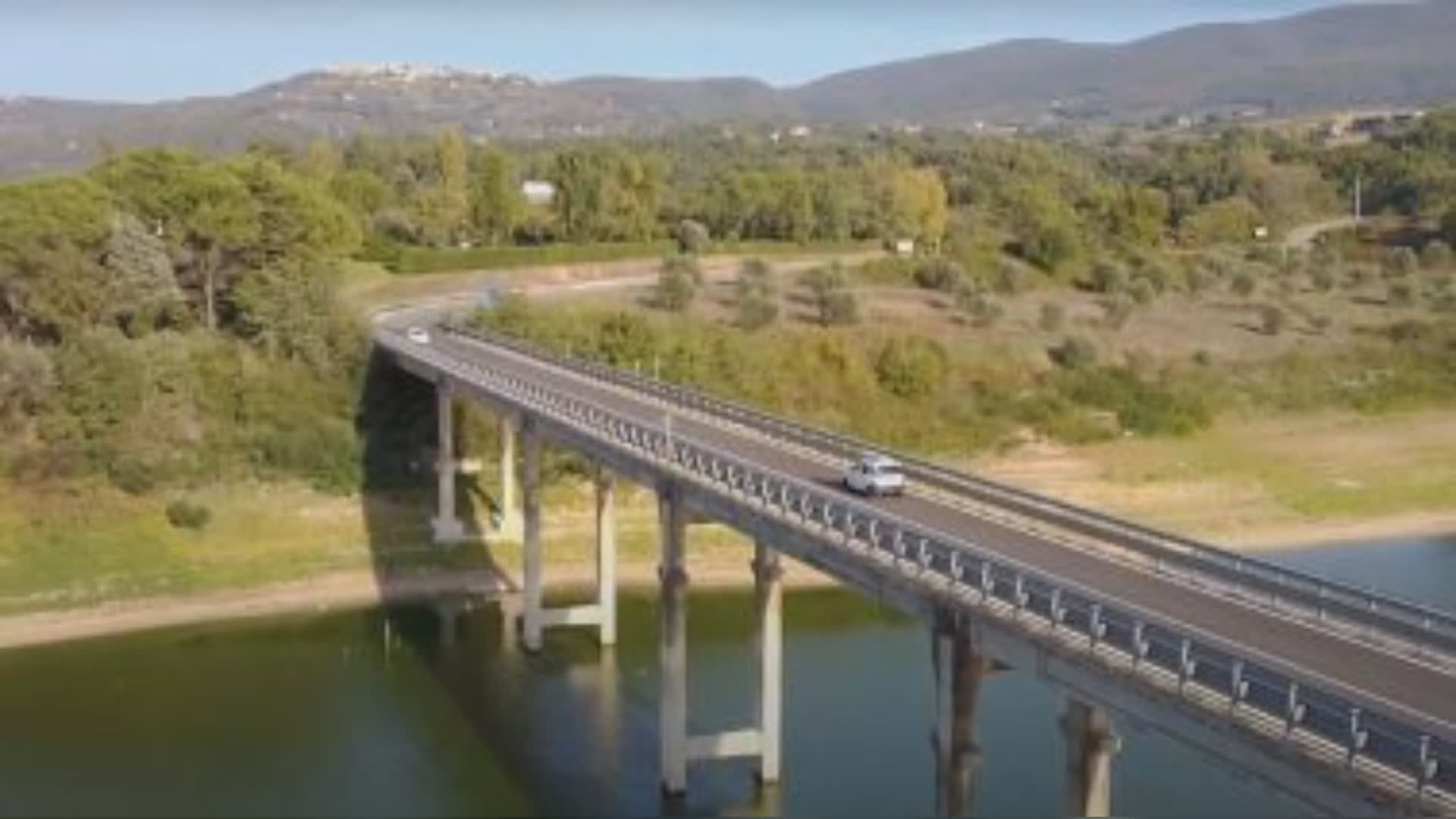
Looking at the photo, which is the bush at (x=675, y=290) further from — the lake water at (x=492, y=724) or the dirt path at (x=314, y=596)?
the lake water at (x=492, y=724)

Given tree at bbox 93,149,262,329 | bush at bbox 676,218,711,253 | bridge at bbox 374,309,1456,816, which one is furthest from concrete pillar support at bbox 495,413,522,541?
bush at bbox 676,218,711,253

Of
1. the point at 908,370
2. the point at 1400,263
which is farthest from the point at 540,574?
the point at 1400,263

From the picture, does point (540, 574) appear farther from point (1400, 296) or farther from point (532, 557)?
point (1400, 296)

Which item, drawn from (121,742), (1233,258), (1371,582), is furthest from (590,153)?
(121,742)

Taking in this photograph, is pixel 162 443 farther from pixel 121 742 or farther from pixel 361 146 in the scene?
pixel 361 146

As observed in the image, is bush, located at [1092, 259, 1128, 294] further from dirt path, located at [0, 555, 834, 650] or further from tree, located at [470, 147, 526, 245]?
dirt path, located at [0, 555, 834, 650]

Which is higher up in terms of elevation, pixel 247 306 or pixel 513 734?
pixel 247 306

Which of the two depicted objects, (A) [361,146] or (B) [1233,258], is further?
(A) [361,146]

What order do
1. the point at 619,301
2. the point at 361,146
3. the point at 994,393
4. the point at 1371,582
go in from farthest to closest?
the point at 361,146 → the point at 619,301 → the point at 994,393 → the point at 1371,582
